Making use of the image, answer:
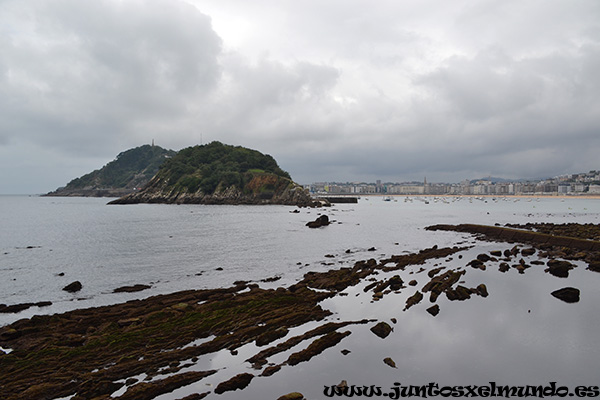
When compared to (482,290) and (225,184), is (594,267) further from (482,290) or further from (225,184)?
(225,184)

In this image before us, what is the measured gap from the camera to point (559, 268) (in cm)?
2189

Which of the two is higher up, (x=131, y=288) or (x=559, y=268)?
(x=559, y=268)

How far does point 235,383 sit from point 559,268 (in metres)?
22.6

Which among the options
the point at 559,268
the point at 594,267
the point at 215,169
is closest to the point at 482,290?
the point at 559,268

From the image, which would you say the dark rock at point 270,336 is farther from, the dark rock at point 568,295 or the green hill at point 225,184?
the green hill at point 225,184

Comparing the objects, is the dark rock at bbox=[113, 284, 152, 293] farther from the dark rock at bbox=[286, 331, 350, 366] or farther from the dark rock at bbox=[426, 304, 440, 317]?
the dark rock at bbox=[426, 304, 440, 317]

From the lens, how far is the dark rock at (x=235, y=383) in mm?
9500

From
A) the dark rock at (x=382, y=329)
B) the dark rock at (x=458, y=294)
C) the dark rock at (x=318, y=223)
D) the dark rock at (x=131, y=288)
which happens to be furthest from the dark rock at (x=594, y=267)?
the dark rock at (x=318, y=223)

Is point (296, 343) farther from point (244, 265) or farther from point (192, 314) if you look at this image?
point (244, 265)

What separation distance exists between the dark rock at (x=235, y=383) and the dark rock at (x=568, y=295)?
16.7 m

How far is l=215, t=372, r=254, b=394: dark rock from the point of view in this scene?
31.2 feet

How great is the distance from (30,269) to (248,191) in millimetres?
134532

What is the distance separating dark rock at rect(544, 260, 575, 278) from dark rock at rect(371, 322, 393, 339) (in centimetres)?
1522

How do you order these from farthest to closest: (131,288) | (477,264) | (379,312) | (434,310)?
(477,264) < (131,288) < (379,312) < (434,310)
